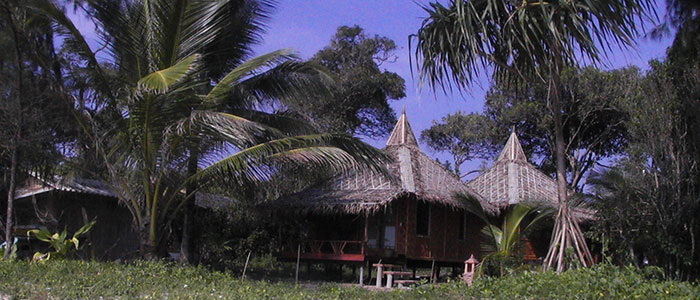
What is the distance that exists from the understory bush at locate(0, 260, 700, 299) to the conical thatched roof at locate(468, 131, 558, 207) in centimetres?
957

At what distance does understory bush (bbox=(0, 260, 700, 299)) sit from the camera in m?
8.66

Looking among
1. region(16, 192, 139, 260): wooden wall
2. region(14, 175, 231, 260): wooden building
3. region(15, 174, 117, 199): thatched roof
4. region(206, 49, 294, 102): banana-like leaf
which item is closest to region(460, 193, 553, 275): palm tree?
region(206, 49, 294, 102): banana-like leaf

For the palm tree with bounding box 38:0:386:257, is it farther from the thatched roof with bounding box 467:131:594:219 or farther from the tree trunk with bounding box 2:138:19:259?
the thatched roof with bounding box 467:131:594:219

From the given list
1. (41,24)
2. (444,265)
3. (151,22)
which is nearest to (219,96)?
(151,22)

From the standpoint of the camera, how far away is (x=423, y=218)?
58.5 feet

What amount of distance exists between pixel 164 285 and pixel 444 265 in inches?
439

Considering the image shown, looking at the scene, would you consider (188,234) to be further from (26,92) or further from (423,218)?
(423,218)

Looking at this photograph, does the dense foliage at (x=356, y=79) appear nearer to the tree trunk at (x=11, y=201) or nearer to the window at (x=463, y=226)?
the window at (x=463, y=226)

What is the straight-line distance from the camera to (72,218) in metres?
16.0

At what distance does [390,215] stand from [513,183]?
4.78 meters

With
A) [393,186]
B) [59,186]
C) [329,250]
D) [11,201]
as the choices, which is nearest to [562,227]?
[393,186]


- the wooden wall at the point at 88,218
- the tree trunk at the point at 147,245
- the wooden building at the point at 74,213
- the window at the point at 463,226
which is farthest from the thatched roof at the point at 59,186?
the window at the point at 463,226

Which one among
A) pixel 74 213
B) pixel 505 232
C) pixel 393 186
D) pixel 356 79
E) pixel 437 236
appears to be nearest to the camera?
pixel 505 232

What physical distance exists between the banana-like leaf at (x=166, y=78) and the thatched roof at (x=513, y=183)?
10711 millimetres
